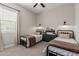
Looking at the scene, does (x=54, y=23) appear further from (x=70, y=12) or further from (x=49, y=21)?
(x=70, y=12)

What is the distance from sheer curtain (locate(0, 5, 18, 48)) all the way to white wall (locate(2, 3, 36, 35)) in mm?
482

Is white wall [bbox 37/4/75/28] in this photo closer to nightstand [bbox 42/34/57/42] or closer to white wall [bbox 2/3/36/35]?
white wall [bbox 2/3/36/35]

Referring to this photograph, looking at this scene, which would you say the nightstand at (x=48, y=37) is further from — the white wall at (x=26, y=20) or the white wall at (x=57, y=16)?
the white wall at (x=26, y=20)

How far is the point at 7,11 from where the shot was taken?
153 inches

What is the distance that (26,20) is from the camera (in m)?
5.38

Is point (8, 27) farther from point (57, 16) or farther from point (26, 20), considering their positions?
point (57, 16)

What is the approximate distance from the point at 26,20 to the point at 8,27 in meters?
1.68

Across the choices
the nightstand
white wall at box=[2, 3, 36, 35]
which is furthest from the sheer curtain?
the nightstand

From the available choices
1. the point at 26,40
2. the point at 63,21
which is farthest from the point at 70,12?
the point at 26,40

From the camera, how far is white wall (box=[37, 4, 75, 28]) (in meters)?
5.16

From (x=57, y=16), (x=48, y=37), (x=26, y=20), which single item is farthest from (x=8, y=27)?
(x=57, y=16)

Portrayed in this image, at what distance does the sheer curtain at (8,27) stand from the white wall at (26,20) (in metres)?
0.48

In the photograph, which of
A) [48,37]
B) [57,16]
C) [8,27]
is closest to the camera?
[8,27]

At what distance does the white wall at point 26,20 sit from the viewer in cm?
484
